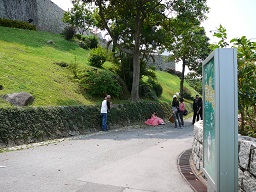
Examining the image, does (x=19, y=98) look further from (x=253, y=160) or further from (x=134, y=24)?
(x=134, y=24)

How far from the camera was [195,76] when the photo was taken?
110ft

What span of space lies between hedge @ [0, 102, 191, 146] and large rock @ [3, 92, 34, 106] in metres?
1.18

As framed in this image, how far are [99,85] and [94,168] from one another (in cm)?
1100

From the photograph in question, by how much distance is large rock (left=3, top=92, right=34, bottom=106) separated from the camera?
10883 mm

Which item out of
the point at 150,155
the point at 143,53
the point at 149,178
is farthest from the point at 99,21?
the point at 149,178

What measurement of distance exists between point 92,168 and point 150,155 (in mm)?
2064

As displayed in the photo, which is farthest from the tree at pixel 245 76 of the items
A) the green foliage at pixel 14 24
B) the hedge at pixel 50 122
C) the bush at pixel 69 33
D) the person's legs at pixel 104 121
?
the bush at pixel 69 33

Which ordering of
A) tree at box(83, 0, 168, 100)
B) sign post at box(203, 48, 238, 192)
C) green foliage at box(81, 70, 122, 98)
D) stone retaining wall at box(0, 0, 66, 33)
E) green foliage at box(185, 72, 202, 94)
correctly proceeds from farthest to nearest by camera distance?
green foliage at box(185, 72, 202, 94) < stone retaining wall at box(0, 0, 66, 33) < tree at box(83, 0, 168, 100) < green foliage at box(81, 70, 122, 98) < sign post at box(203, 48, 238, 192)

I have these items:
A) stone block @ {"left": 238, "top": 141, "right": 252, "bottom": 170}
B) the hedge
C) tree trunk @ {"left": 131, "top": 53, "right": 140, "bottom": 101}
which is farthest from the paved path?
tree trunk @ {"left": 131, "top": 53, "right": 140, "bottom": 101}

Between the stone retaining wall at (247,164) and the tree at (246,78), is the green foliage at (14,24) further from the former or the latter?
the stone retaining wall at (247,164)

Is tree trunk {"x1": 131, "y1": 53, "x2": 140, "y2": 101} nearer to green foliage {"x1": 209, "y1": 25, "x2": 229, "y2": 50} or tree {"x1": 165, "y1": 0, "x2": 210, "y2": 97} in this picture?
tree {"x1": 165, "y1": 0, "x2": 210, "y2": 97}

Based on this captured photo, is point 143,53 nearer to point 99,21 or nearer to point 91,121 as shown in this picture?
point 99,21

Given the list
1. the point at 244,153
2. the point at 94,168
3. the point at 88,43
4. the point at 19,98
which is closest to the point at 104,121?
the point at 19,98

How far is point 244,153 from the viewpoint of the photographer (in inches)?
139
